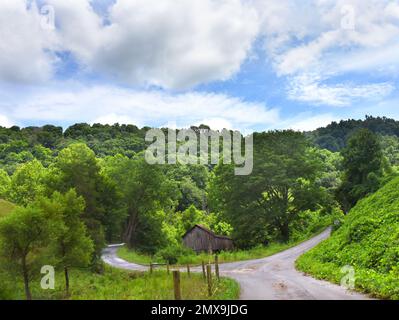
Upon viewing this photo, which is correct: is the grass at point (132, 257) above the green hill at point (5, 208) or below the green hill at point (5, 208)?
below

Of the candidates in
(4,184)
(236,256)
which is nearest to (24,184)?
(4,184)

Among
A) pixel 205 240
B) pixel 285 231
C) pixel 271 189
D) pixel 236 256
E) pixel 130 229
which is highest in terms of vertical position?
pixel 271 189

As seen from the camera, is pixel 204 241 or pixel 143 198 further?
pixel 143 198

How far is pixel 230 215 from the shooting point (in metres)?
60.3

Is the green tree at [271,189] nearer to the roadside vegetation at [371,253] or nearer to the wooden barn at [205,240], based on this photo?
the wooden barn at [205,240]

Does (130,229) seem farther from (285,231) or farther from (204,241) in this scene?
(285,231)

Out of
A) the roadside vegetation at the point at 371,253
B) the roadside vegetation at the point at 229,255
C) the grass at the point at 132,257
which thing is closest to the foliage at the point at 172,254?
the roadside vegetation at the point at 229,255

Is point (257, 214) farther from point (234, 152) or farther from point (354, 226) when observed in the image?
point (354, 226)

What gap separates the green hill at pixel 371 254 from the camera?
18.0m

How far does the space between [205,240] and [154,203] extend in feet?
50.9

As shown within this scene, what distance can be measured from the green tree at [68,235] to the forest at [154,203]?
84 millimetres

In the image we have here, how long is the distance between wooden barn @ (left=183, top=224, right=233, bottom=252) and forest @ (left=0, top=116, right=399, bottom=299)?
1609 millimetres

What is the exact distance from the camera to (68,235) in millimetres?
34906
